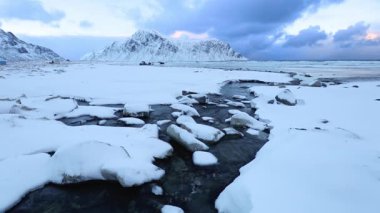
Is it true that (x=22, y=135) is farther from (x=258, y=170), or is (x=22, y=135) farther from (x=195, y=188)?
(x=258, y=170)

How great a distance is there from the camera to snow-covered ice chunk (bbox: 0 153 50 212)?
6344 mm

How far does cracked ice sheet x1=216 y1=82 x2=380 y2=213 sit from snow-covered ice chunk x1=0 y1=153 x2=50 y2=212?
4745 millimetres

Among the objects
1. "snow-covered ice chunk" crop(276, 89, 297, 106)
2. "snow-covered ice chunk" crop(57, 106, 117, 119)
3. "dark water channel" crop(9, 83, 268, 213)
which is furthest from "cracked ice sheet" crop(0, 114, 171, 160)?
"snow-covered ice chunk" crop(276, 89, 297, 106)

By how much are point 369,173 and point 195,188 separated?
4368mm

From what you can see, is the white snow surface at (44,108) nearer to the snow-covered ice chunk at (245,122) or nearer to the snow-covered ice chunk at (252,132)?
the snow-covered ice chunk at (245,122)

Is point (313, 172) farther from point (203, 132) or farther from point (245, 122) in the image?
point (245, 122)

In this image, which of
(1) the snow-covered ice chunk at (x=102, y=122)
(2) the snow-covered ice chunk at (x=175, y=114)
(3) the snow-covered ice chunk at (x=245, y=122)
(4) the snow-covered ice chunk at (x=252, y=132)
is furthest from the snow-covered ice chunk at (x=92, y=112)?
(4) the snow-covered ice chunk at (x=252, y=132)

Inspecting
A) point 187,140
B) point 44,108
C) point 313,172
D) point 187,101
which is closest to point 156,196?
point 187,140

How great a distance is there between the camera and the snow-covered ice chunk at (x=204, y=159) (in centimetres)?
863

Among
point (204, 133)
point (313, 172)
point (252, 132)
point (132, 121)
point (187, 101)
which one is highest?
point (313, 172)

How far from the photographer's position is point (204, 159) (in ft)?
28.8

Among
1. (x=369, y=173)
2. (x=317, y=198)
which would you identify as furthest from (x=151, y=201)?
(x=369, y=173)

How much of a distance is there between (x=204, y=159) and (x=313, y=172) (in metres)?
3.24

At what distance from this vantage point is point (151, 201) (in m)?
6.57
